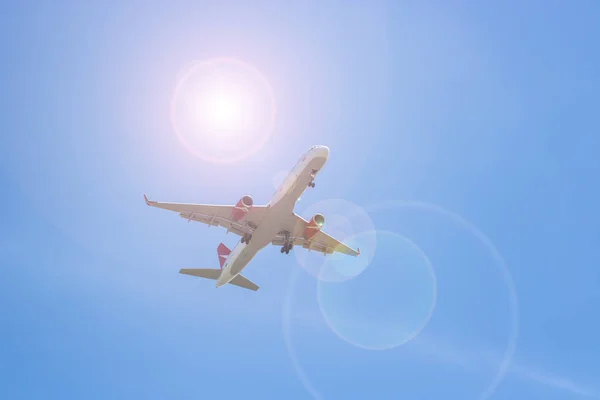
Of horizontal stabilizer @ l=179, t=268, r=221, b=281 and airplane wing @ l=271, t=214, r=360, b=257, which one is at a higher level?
airplane wing @ l=271, t=214, r=360, b=257

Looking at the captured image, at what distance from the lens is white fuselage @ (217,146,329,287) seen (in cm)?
4400

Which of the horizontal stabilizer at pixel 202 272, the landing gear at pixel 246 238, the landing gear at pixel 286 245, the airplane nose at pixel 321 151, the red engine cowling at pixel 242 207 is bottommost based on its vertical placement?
the horizontal stabilizer at pixel 202 272

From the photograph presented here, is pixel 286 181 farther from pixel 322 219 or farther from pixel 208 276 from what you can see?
pixel 208 276

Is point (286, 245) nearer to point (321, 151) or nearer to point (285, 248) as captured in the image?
point (285, 248)

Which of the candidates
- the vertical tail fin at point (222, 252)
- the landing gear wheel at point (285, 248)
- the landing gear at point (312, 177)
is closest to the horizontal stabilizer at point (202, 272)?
Result: the vertical tail fin at point (222, 252)

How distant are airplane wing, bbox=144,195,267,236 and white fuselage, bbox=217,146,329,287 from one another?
779 mm

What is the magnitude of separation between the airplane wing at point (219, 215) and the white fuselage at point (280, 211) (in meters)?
0.78

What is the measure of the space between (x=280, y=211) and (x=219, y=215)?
621cm

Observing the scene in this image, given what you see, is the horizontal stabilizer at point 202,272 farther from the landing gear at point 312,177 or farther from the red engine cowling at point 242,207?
the landing gear at point 312,177

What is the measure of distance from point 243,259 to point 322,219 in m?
9.11

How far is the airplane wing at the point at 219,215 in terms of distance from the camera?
1869 inches

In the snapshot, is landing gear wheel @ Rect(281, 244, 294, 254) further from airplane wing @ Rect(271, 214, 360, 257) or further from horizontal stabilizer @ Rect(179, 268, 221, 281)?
horizontal stabilizer @ Rect(179, 268, 221, 281)

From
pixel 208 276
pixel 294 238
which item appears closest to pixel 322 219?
pixel 294 238

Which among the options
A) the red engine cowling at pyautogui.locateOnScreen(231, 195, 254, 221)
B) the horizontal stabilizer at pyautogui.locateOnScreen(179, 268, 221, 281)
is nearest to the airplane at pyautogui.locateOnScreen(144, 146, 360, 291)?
the red engine cowling at pyautogui.locateOnScreen(231, 195, 254, 221)
